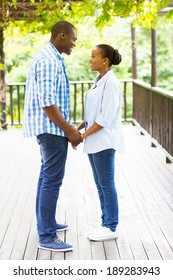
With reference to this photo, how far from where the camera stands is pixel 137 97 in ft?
34.7

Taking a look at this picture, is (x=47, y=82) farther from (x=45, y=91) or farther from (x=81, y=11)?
(x=81, y=11)

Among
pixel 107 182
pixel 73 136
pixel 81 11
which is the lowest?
pixel 107 182

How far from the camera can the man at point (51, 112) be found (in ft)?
11.8

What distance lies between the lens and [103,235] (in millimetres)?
4051

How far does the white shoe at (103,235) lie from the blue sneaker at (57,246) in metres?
0.25

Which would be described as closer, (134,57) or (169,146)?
(169,146)

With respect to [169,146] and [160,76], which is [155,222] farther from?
[160,76]

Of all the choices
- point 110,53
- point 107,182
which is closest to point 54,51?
point 110,53

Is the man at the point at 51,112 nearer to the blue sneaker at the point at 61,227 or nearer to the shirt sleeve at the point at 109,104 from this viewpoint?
the shirt sleeve at the point at 109,104

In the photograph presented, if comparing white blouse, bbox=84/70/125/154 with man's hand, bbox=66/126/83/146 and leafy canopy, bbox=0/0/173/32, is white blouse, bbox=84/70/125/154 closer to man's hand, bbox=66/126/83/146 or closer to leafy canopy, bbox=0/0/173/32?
man's hand, bbox=66/126/83/146

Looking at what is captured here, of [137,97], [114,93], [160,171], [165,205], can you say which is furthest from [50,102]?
[137,97]

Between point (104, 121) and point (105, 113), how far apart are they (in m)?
0.05

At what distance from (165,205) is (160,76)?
56.6ft

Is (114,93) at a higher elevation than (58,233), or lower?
higher
